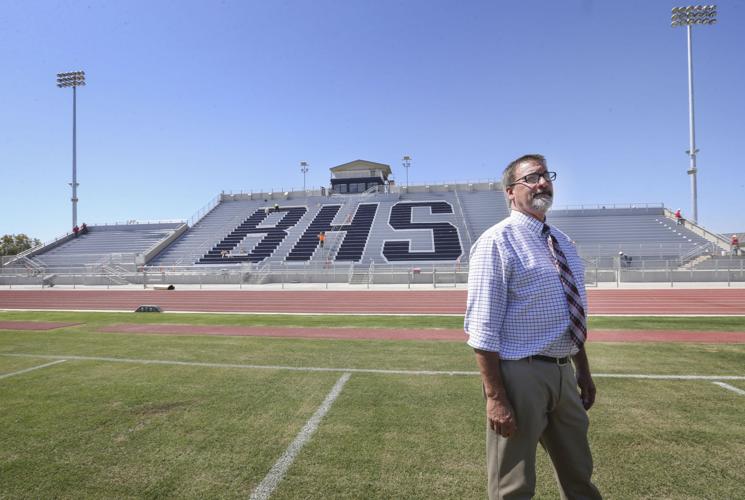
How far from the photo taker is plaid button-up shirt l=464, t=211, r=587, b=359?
6.44 feet

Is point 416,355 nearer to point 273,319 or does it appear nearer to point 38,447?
point 38,447

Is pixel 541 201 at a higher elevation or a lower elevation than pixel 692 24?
lower

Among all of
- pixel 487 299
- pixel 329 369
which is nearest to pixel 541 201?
pixel 487 299

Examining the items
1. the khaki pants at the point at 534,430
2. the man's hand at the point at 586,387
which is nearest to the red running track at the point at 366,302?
the man's hand at the point at 586,387

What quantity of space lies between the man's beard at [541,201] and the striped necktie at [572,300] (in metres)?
0.22

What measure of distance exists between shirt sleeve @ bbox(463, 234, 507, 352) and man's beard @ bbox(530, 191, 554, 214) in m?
0.38

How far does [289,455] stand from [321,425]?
600mm

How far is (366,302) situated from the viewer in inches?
651

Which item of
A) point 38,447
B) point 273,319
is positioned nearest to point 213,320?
point 273,319

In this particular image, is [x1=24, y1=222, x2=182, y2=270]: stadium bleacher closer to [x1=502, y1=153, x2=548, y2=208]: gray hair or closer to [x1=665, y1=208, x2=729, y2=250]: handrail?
[x1=502, y1=153, x2=548, y2=208]: gray hair

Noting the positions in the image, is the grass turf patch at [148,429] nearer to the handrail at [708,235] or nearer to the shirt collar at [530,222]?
the shirt collar at [530,222]

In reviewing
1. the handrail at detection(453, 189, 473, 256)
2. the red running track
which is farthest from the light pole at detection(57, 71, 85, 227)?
the handrail at detection(453, 189, 473, 256)

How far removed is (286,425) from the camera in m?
3.88

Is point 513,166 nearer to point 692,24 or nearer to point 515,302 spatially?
point 515,302
